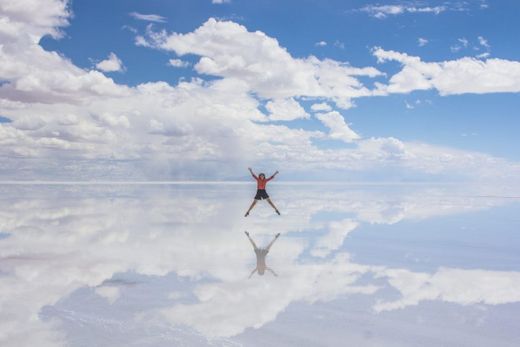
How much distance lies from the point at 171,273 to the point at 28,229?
9.12 meters

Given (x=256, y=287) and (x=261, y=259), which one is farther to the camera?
(x=261, y=259)

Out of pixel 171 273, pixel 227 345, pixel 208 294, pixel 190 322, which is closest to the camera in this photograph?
pixel 227 345

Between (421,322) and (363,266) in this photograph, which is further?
(363,266)

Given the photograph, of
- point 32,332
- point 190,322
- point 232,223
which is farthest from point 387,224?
point 32,332

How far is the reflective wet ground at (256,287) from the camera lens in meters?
6.35

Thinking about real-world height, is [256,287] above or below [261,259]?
below

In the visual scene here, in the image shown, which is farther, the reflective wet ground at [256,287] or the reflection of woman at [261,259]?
the reflection of woman at [261,259]

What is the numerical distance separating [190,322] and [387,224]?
1383 cm

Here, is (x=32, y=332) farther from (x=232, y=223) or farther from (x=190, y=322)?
(x=232, y=223)

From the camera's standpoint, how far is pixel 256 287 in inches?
348

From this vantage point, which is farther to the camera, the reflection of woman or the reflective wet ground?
the reflection of woman

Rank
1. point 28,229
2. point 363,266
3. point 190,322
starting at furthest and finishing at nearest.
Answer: point 28,229 → point 363,266 → point 190,322

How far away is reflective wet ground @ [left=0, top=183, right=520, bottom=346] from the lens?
20.8 feet

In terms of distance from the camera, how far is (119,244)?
45.4 ft
